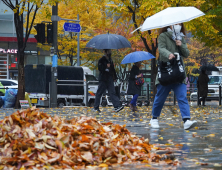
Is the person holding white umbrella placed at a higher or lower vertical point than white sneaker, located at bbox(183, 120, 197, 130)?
higher

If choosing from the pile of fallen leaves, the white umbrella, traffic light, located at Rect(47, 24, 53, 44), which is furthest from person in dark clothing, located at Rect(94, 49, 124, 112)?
the pile of fallen leaves

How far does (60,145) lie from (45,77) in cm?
1583

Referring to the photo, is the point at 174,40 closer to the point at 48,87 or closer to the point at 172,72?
the point at 172,72

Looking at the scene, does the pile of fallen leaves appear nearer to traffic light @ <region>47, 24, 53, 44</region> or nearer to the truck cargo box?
traffic light @ <region>47, 24, 53, 44</region>

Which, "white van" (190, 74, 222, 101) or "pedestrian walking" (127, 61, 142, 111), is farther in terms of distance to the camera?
"white van" (190, 74, 222, 101)

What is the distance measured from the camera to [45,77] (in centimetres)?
1981

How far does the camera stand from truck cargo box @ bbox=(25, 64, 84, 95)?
64.0 feet

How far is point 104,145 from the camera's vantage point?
449 centimetres

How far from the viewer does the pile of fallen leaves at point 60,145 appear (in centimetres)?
400

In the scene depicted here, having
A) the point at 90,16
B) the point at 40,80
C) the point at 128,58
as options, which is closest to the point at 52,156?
the point at 128,58

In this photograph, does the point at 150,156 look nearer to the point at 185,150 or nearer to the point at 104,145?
the point at 104,145

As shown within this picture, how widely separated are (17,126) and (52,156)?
76cm

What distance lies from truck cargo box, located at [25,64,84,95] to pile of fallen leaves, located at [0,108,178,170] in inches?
572

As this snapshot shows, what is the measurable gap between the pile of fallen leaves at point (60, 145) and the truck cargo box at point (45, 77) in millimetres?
14531
